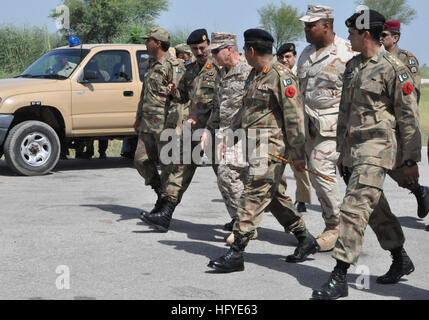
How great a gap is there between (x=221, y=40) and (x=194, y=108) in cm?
82

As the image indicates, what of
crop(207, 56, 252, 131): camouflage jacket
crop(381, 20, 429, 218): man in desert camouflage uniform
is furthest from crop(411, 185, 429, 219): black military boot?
crop(207, 56, 252, 131): camouflage jacket

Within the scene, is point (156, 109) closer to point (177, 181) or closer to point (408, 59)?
point (177, 181)

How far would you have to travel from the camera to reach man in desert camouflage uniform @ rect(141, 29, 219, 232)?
24.3 feet

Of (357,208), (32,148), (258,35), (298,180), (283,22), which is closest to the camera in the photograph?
(357,208)

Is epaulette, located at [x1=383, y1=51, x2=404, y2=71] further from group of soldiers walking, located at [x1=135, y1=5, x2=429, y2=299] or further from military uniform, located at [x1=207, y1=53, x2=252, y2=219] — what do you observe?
military uniform, located at [x1=207, y1=53, x2=252, y2=219]

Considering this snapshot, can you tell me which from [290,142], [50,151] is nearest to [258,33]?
[290,142]

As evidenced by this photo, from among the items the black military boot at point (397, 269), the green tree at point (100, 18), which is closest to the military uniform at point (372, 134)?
the black military boot at point (397, 269)

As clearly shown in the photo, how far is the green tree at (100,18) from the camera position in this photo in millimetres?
40094

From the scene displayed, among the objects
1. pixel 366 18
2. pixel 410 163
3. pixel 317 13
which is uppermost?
pixel 317 13

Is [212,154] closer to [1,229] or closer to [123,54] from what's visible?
[1,229]

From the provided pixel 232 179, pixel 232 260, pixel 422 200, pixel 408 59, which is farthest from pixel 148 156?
pixel 408 59

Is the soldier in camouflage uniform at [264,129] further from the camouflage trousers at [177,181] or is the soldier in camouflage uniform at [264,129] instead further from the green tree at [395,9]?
the green tree at [395,9]

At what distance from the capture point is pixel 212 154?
7348 millimetres

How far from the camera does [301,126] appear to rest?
5.93 m
